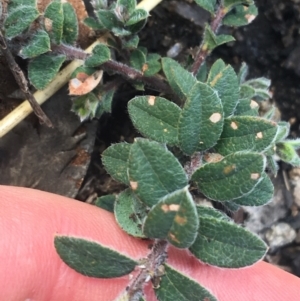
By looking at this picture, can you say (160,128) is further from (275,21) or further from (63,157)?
(275,21)

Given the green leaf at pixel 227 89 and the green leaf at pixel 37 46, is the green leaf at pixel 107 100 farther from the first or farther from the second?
the green leaf at pixel 227 89

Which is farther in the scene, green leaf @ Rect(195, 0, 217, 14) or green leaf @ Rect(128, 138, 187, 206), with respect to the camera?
green leaf @ Rect(195, 0, 217, 14)

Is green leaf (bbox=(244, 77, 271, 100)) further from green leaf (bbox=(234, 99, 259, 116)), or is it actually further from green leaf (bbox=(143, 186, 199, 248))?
green leaf (bbox=(143, 186, 199, 248))

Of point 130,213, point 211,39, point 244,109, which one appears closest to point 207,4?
point 211,39

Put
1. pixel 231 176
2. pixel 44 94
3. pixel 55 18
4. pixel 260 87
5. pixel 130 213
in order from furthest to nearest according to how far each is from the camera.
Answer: pixel 260 87 → pixel 44 94 → pixel 55 18 → pixel 130 213 → pixel 231 176

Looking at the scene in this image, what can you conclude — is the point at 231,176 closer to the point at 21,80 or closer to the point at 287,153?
the point at 287,153

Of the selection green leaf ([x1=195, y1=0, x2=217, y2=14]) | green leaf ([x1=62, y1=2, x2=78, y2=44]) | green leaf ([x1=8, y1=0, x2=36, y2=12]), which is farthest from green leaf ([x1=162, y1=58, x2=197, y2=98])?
green leaf ([x1=8, y1=0, x2=36, y2=12])
